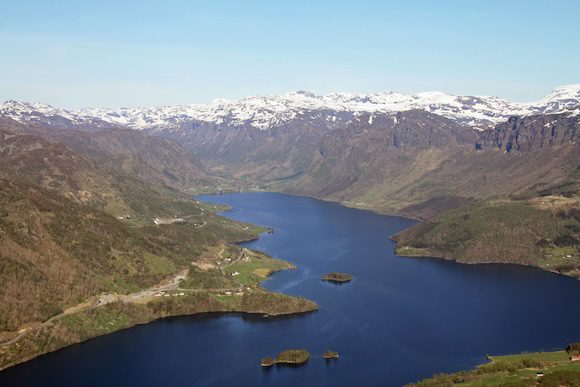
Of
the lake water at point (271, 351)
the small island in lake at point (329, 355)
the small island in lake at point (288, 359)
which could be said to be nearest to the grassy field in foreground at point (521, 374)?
the lake water at point (271, 351)

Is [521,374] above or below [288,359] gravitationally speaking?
above

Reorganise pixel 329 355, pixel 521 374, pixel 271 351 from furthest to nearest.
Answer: pixel 271 351 < pixel 329 355 < pixel 521 374

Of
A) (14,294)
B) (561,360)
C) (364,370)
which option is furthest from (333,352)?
(14,294)

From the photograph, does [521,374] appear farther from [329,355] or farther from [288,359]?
[288,359]

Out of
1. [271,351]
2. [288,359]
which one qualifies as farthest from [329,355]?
[271,351]

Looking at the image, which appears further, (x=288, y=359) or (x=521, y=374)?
(x=288, y=359)

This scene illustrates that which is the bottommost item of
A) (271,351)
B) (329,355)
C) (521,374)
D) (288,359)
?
(271,351)

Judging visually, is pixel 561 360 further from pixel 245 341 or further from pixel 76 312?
pixel 76 312
